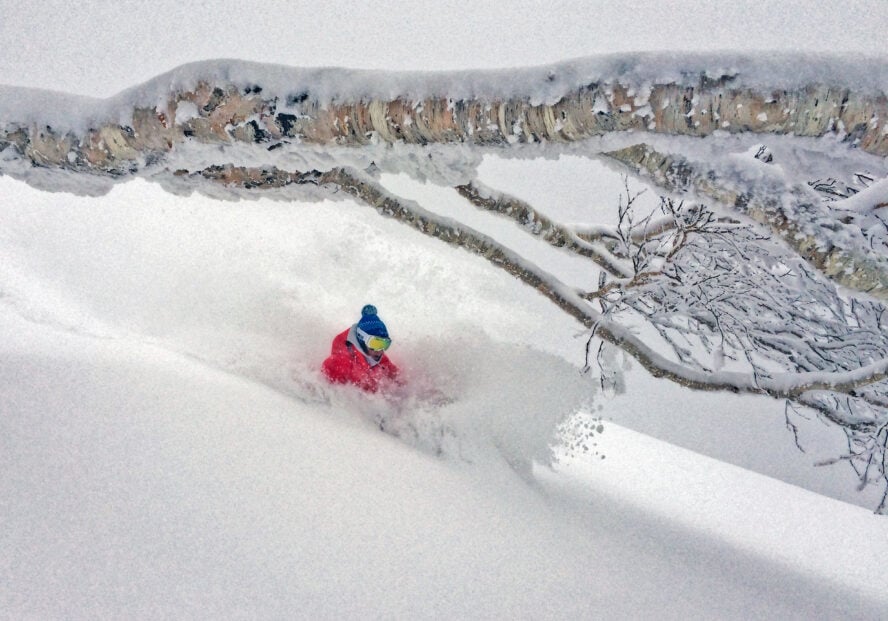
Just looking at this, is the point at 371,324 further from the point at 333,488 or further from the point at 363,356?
the point at 333,488

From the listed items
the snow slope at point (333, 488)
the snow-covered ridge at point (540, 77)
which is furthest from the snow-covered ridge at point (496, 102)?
the snow slope at point (333, 488)

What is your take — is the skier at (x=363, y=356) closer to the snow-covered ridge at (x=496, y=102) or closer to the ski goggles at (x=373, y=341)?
the ski goggles at (x=373, y=341)

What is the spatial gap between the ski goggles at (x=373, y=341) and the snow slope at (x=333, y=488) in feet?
1.67

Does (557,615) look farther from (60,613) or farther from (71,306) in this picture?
(71,306)

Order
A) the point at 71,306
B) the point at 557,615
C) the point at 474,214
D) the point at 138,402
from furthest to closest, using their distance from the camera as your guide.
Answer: the point at 474,214 → the point at 71,306 → the point at 138,402 → the point at 557,615

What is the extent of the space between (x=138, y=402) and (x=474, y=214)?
967cm

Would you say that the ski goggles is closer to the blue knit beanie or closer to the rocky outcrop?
the blue knit beanie

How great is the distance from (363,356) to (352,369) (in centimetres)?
15

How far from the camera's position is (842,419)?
3.05 meters

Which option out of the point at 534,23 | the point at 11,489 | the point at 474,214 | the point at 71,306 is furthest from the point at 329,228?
the point at 11,489

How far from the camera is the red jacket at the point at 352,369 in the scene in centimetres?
490

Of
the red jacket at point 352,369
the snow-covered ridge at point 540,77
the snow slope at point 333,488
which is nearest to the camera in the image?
the snow-covered ridge at point 540,77

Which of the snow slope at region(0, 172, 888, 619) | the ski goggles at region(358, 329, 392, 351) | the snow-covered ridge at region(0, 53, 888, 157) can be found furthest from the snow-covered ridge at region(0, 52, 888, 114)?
the ski goggles at region(358, 329, 392, 351)

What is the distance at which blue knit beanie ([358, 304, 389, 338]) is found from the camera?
497 centimetres
